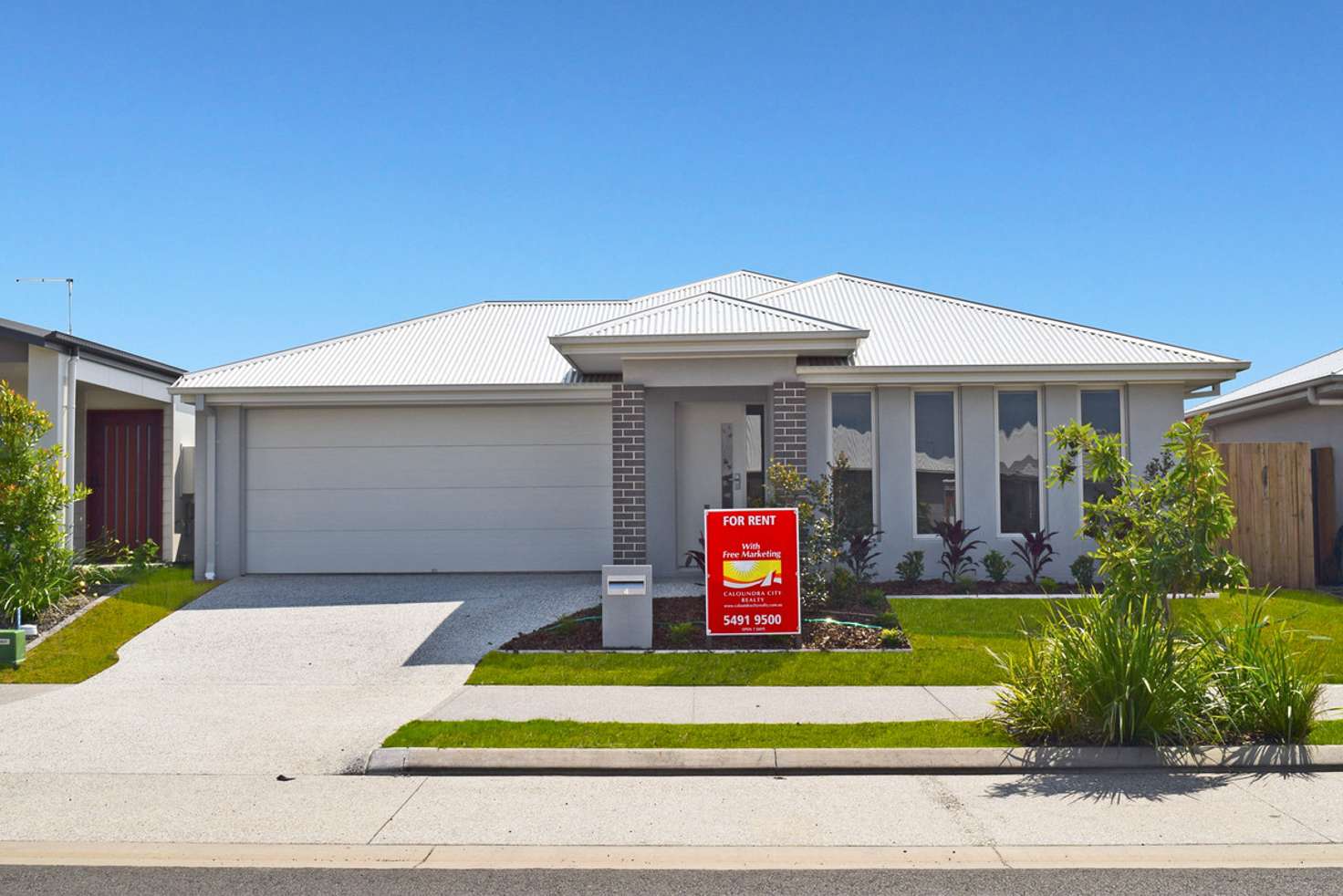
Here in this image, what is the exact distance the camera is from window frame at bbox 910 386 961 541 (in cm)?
1493

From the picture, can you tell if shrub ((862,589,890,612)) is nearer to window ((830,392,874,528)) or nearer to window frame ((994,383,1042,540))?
window ((830,392,874,528))

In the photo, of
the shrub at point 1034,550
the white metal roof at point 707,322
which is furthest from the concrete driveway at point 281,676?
the shrub at point 1034,550

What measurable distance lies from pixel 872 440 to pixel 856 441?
229 mm

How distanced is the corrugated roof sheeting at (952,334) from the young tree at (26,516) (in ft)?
34.3

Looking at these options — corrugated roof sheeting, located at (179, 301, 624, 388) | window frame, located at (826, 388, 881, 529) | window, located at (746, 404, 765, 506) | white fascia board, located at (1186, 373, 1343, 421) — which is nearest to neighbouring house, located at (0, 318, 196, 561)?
corrugated roof sheeting, located at (179, 301, 624, 388)

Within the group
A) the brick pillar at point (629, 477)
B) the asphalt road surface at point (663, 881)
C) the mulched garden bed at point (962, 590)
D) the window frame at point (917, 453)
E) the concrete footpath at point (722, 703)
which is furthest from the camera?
the window frame at point (917, 453)

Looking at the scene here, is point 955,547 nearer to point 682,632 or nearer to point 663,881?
point 682,632

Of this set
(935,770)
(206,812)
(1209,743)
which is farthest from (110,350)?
(1209,743)

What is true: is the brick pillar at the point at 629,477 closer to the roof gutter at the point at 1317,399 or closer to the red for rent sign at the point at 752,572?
the red for rent sign at the point at 752,572

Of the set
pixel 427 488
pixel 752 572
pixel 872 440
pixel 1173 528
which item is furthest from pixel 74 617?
pixel 1173 528

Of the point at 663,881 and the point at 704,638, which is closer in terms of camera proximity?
the point at 663,881

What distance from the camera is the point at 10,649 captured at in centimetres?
1126

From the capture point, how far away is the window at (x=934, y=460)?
591 inches

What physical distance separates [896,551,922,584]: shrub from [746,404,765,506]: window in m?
2.20
